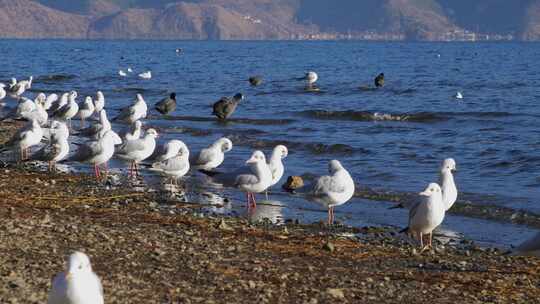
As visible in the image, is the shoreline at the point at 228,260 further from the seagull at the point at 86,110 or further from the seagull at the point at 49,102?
the seagull at the point at 49,102

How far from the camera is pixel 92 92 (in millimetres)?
39594

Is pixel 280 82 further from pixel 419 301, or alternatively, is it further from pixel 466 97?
pixel 419 301

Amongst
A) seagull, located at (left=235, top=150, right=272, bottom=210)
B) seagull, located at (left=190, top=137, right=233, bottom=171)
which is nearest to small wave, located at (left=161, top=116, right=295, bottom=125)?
seagull, located at (left=190, top=137, right=233, bottom=171)

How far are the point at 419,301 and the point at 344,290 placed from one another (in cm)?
61

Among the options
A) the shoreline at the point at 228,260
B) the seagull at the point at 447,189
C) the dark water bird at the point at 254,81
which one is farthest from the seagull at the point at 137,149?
the dark water bird at the point at 254,81

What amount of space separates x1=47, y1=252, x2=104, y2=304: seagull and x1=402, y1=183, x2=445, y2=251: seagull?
17.2 feet

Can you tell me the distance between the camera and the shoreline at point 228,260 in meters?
7.80

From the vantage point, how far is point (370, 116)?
28.3 metres

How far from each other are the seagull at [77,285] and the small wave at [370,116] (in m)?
22.2

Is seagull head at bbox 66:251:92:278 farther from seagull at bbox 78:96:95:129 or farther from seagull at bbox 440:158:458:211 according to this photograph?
seagull at bbox 78:96:95:129

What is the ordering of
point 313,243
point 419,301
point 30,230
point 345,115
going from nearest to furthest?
1. point 419,301
2. point 30,230
3. point 313,243
4. point 345,115

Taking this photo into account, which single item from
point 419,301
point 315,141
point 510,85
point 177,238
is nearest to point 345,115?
point 315,141

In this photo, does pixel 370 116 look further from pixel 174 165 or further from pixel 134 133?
pixel 174 165

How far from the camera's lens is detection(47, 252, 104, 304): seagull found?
5.94m
